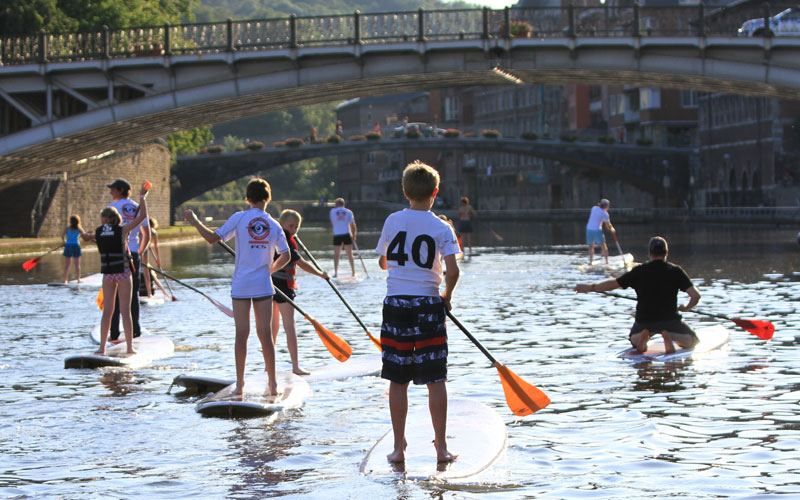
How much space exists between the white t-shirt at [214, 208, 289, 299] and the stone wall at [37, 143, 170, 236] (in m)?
45.4

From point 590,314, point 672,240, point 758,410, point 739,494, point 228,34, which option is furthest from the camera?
point 672,240

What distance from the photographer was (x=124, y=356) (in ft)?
43.1

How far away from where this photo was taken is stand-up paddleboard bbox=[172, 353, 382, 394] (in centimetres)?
1121

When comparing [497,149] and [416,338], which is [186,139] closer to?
[497,149]

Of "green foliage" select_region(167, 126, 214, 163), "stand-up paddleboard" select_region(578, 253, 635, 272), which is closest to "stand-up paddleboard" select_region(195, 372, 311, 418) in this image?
"stand-up paddleboard" select_region(578, 253, 635, 272)

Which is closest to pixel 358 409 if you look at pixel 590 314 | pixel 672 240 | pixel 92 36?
pixel 590 314

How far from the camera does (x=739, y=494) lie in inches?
280

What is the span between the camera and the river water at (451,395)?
747 centimetres

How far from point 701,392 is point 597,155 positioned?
83.6m

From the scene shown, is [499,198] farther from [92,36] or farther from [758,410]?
[758,410]

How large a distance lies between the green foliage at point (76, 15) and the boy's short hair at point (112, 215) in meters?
42.4

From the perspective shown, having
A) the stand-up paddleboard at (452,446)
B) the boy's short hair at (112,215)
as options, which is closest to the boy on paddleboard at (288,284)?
the boy's short hair at (112,215)

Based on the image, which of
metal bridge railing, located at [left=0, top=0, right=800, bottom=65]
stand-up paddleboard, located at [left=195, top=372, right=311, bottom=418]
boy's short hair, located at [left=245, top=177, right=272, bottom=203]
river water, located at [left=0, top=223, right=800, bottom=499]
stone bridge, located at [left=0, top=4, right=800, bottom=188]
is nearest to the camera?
river water, located at [left=0, top=223, right=800, bottom=499]

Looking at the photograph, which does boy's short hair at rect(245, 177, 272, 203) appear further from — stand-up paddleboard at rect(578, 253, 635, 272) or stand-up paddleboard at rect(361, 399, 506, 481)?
stand-up paddleboard at rect(578, 253, 635, 272)
